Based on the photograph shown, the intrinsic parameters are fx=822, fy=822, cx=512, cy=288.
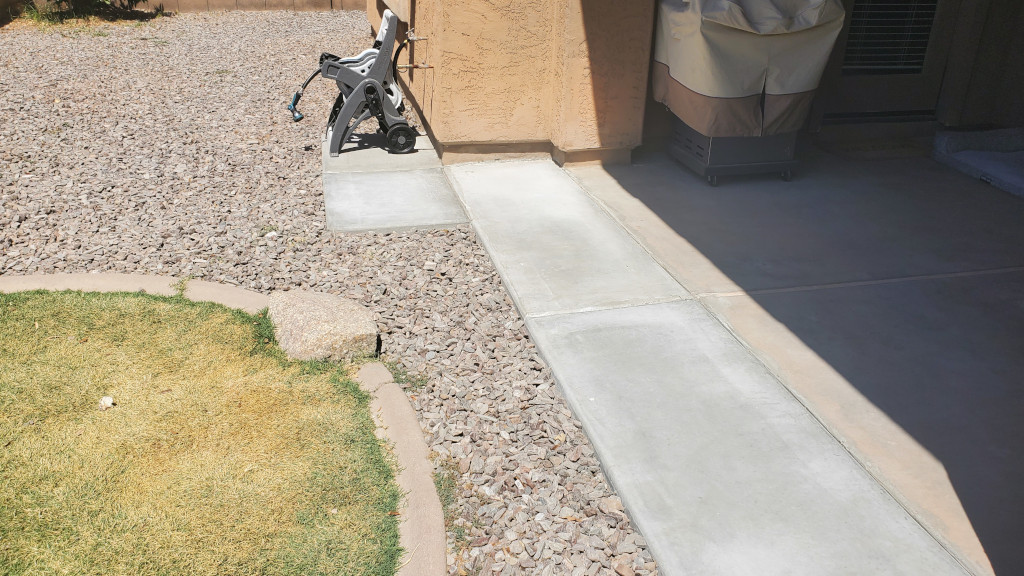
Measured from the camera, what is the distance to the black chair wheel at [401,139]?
7477 millimetres

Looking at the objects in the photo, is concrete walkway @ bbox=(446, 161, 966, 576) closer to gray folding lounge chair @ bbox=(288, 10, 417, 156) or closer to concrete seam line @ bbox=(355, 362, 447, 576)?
concrete seam line @ bbox=(355, 362, 447, 576)

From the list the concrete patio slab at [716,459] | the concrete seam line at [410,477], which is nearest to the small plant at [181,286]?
the concrete seam line at [410,477]

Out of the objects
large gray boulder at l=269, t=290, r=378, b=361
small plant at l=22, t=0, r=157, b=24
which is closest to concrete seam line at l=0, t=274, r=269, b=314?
large gray boulder at l=269, t=290, r=378, b=361

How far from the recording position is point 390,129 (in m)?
7.47

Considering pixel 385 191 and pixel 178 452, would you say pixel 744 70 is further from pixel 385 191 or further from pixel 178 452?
→ pixel 178 452

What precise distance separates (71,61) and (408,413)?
9242 mm

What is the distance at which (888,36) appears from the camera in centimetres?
749

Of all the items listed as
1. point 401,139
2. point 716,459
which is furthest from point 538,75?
point 716,459

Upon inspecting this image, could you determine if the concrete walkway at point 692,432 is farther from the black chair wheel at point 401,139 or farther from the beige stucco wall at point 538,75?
the black chair wheel at point 401,139

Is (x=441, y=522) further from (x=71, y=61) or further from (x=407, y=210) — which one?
(x=71, y=61)

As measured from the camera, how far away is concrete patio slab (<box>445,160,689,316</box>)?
4984 millimetres

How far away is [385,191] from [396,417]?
3128 millimetres

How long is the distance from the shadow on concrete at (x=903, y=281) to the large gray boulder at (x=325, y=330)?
6.59 ft

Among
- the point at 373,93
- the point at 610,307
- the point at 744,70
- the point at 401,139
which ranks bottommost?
the point at 610,307
